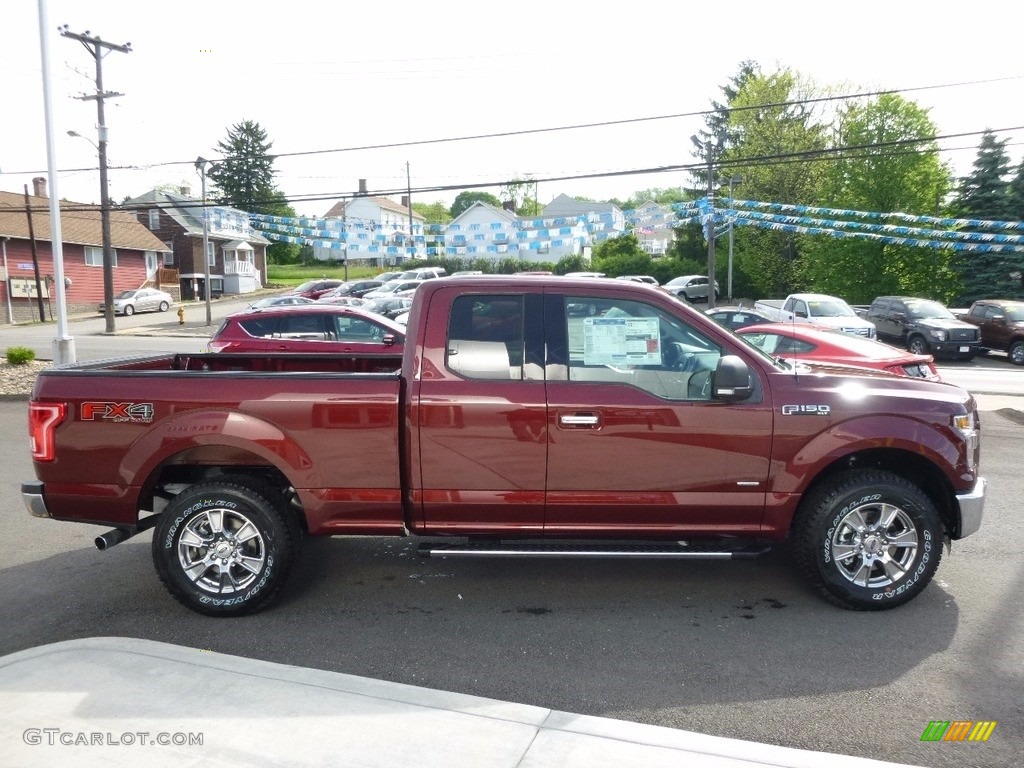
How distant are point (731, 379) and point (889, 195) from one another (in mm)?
34504

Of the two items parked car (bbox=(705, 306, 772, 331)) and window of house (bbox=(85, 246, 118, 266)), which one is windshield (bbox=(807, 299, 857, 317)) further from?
window of house (bbox=(85, 246, 118, 266))

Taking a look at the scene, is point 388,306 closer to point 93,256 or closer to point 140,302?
point 140,302

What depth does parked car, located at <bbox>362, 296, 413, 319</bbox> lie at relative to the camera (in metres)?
28.5

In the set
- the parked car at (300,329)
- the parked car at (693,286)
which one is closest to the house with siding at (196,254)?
the parked car at (693,286)

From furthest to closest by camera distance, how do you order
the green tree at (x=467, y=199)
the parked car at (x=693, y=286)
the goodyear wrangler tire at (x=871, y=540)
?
the green tree at (x=467, y=199), the parked car at (x=693, y=286), the goodyear wrangler tire at (x=871, y=540)

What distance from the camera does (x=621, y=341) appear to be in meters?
4.72

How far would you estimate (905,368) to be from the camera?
31.9 feet

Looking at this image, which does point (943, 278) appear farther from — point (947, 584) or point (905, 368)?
point (947, 584)

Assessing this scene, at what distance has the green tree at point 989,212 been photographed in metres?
31.4

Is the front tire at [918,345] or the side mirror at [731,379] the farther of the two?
the front tire at [918,345]

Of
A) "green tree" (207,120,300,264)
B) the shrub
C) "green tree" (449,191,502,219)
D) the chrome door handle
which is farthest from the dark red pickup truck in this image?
"green tree" (449,191,502,219)

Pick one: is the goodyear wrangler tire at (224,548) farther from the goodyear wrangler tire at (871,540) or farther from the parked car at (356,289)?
the parked car at (356,289)

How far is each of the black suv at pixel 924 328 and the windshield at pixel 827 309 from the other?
7.81 feet

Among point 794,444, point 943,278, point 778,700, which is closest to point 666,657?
point 778,700
